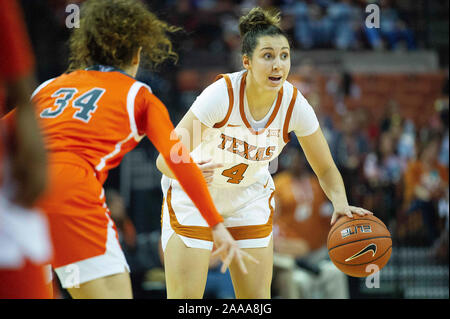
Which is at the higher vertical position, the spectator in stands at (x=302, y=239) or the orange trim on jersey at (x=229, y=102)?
the orange trim on jersey at (x=229, y=102)

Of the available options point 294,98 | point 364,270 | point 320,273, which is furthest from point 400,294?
point 294,98

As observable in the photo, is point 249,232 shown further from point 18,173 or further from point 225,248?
point 18,173

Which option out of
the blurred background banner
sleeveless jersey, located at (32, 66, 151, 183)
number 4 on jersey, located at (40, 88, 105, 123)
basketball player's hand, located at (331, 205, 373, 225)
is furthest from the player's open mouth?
the blurred background banner

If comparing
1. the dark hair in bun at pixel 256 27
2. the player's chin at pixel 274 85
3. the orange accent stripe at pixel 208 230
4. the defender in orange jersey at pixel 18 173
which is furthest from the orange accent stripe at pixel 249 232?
the defender in orange jersey at pixel 18 173

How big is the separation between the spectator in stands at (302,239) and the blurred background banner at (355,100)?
0.33 feet

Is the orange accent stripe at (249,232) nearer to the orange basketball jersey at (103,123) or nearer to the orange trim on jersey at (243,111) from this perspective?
the orange trim on jersey at (243,111)

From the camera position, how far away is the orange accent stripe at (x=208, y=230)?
135 inches

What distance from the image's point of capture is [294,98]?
3494 millimetres

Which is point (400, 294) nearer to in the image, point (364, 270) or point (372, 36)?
point (364, 270)

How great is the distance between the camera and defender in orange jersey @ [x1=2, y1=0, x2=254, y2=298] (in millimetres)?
2359

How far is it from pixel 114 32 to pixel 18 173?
4.79 ft

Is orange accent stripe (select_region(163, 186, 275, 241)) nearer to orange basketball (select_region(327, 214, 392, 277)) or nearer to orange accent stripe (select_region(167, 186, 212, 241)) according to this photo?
orange accent stripe (select_region(167, 186, 212, 241))
